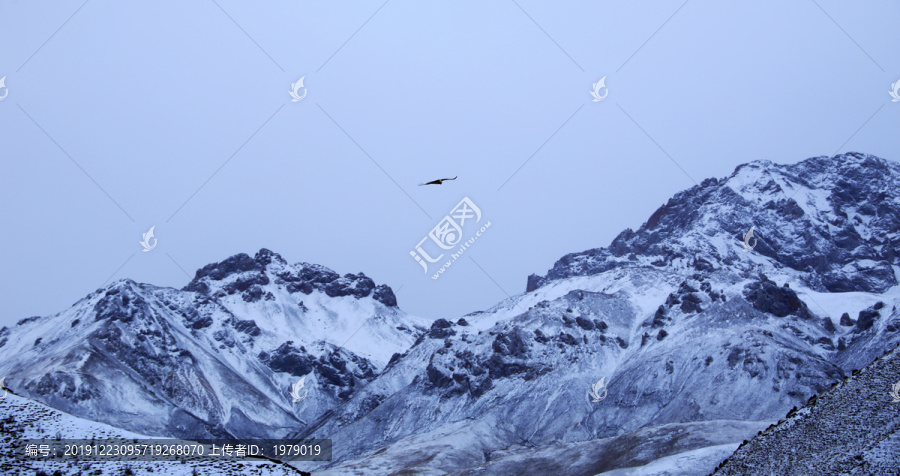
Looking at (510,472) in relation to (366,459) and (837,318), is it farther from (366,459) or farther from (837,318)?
(837,318)

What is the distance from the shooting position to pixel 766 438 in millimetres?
74750

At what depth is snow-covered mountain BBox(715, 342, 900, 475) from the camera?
208 ft

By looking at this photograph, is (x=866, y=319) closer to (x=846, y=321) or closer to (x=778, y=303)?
(x=846, y=321)

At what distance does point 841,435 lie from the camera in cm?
6819

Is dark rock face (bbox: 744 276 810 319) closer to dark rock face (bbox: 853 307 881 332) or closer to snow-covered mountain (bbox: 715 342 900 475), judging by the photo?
dark rock face (bbox: 853 307 881 332)

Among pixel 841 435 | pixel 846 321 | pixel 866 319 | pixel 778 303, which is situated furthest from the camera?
pixel 778 303

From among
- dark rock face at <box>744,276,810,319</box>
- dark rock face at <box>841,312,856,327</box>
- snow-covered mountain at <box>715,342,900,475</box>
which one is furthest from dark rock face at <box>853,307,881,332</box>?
snow-covered mountain at <box>715,342,900,475</box>

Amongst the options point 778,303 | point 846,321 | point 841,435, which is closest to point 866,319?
point 846,321

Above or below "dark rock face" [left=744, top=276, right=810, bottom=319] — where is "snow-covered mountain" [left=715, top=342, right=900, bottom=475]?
above

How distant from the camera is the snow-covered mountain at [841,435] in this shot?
63.4 meters

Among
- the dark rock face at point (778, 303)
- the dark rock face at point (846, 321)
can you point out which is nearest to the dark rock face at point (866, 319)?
the dark rock face at point (846, 321)

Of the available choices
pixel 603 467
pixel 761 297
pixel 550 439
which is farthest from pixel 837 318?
pixel 603 467

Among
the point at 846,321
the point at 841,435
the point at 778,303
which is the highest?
the point at 841,435

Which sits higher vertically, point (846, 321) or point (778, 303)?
point (778, 303)
